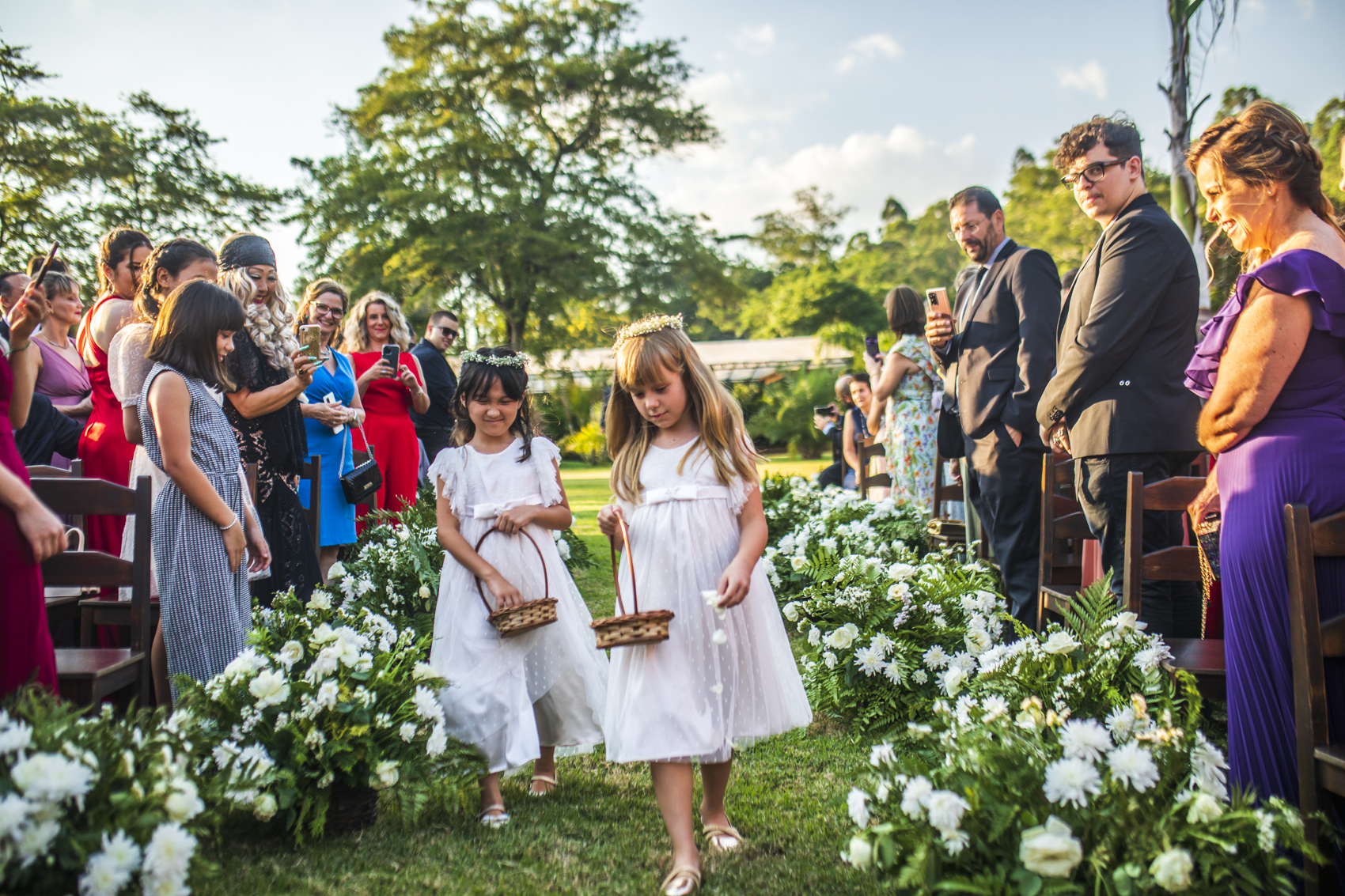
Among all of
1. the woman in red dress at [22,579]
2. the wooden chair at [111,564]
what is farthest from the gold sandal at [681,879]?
the wooden chair at [111,564]

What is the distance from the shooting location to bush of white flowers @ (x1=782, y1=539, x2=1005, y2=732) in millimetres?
3975

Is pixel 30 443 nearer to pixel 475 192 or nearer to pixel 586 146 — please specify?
pixel 475 192

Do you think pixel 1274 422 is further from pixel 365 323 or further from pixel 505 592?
pixel 365 323

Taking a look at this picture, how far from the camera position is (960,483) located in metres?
6.66

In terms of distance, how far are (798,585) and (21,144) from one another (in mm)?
21007

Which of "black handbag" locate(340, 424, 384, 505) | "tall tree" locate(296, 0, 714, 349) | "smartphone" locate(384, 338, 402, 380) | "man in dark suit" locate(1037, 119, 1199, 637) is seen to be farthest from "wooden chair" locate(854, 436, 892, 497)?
"tall tree" locate(296, 0, 714, 349)

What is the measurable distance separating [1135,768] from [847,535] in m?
4.34

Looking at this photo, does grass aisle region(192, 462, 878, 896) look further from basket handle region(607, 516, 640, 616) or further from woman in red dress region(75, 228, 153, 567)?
woman in red dress region(75, 228, 153, 567)

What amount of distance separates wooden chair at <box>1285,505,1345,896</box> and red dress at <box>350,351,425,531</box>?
5805 millimetres

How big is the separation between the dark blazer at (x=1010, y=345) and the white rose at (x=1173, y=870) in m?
3.03

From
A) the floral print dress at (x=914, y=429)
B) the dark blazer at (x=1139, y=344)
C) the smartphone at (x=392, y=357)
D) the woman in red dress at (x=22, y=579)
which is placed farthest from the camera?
the floral print dress at (x=914, y=429)

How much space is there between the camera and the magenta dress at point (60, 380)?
6.08 metres

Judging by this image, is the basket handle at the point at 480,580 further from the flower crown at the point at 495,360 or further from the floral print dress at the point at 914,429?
the floral print dress at the point at 914,429

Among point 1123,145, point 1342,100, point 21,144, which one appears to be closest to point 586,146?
point 21,144
